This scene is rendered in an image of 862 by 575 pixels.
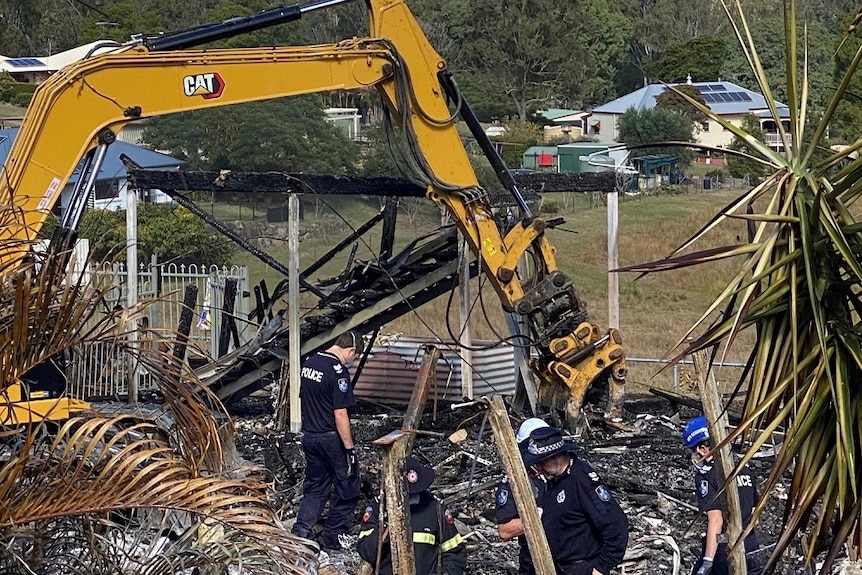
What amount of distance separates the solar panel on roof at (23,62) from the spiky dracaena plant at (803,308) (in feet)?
171

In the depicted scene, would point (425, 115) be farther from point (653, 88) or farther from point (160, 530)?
point (653, 88)

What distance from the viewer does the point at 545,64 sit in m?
64.0

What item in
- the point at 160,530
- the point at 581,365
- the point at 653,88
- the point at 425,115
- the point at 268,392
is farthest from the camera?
the point at 653,88

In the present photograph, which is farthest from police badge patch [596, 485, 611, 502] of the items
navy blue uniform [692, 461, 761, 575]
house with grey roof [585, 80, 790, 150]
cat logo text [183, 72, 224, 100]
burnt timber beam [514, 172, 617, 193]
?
house with grey roof [585, 80, 790, 150]

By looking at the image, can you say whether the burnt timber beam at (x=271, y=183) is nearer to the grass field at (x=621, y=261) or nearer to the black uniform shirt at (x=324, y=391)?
the black uniform shirt at (x=324, y=391)

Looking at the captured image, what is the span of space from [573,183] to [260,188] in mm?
3555

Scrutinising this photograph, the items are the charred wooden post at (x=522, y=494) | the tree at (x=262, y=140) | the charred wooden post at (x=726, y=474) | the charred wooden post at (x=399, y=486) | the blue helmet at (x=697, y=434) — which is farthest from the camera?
the tree at (x=262, y=140)

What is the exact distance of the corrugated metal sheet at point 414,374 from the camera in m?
15.6

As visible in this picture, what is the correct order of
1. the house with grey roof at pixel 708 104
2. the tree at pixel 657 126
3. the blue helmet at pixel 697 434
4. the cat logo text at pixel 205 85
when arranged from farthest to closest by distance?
the house with grey roof at pixel 708 104
the tree at pixel 657 126
the cat logo text at pixel 205 85
the blue helmet at pixel 697 434

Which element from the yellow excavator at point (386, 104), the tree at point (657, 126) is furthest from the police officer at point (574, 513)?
the tree at point (657, 126)

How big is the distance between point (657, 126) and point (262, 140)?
2037cm

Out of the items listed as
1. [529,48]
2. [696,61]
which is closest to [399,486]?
[529,48]

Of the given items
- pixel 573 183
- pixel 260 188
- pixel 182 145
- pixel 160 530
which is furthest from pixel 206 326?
pixel 182 145

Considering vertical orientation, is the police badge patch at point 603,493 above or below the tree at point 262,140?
below
